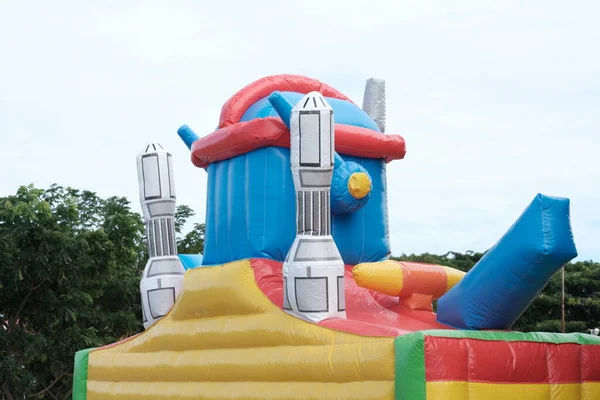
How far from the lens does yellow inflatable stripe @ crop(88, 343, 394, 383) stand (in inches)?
204

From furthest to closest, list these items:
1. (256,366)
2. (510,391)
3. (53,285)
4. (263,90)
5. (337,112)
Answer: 1. (53,285)
2. (263,90)
3. (337,112)
4. (256,366)
5. (510,391)

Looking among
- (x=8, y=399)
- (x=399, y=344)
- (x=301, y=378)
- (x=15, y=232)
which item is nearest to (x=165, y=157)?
(x=301, y=378)

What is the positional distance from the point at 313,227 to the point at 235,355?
944 mm

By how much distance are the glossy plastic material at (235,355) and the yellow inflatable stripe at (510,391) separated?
0.30 meters

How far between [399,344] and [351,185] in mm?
1554

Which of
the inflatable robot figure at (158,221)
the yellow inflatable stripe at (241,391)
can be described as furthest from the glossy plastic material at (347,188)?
the inflatable robot figure at (158,221)

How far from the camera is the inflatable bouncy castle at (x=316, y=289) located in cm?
514

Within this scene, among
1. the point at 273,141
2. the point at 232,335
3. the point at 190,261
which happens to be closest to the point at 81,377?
the point at 190,261

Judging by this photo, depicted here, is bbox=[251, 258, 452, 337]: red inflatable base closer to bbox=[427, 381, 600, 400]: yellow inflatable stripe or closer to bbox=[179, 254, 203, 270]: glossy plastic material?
bbox=[427, 381, 600, 400]: yellow inflatable stripe

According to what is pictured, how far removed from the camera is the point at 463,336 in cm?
502

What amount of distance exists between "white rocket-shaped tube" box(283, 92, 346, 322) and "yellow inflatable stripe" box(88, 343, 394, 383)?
300 millimetres

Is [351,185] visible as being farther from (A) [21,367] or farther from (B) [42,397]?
(B) [42,397]

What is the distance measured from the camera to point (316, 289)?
227 inches

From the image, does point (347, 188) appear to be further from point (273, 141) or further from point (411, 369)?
point (411, 369)
